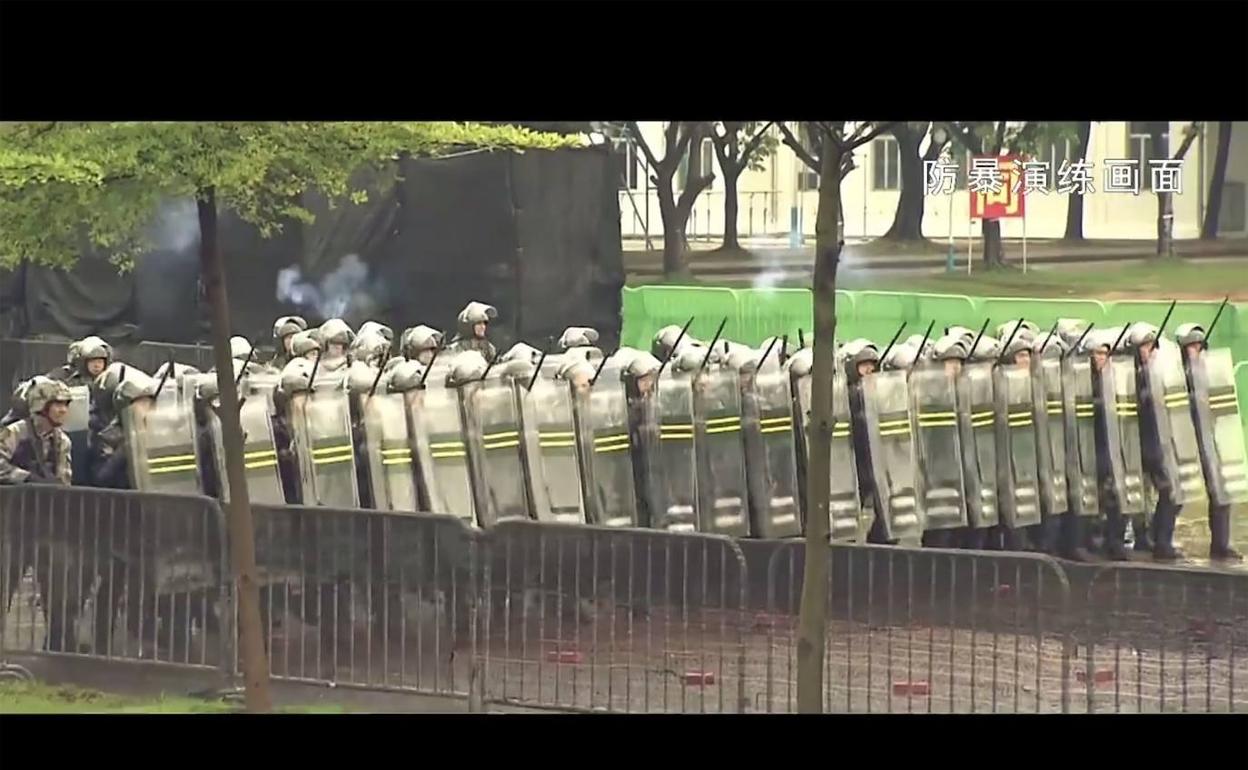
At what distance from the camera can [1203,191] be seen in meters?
7.50

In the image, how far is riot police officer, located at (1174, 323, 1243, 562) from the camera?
772cm

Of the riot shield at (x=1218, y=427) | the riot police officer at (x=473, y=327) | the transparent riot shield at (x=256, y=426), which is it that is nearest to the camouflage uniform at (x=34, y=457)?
the transparent riot shield at (x=256, y=426)

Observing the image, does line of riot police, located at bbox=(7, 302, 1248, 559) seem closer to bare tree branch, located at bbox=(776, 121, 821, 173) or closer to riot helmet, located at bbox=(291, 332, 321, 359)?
riot helmet, located at bbox=(291, 332, 321, 359)

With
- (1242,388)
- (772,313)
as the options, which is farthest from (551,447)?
(1242,388)

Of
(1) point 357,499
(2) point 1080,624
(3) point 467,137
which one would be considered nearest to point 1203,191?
(2) point 1080,624

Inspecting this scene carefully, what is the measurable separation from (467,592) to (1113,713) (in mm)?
2243

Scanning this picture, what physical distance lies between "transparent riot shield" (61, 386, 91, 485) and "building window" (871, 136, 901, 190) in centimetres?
284

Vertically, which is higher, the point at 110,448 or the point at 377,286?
the point at 377,286

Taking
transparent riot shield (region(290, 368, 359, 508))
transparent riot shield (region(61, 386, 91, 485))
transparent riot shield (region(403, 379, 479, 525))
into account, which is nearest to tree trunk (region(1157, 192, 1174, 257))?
transparent riot shield (region(403, 379, 479, 525))

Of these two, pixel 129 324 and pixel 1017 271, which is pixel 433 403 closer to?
pixel 129 324

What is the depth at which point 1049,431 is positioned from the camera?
7934mm

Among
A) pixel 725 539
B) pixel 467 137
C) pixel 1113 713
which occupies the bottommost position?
pixel 1113 713

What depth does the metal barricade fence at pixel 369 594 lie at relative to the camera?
7707 millimetres

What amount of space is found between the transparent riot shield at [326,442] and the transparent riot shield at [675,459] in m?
1.07
